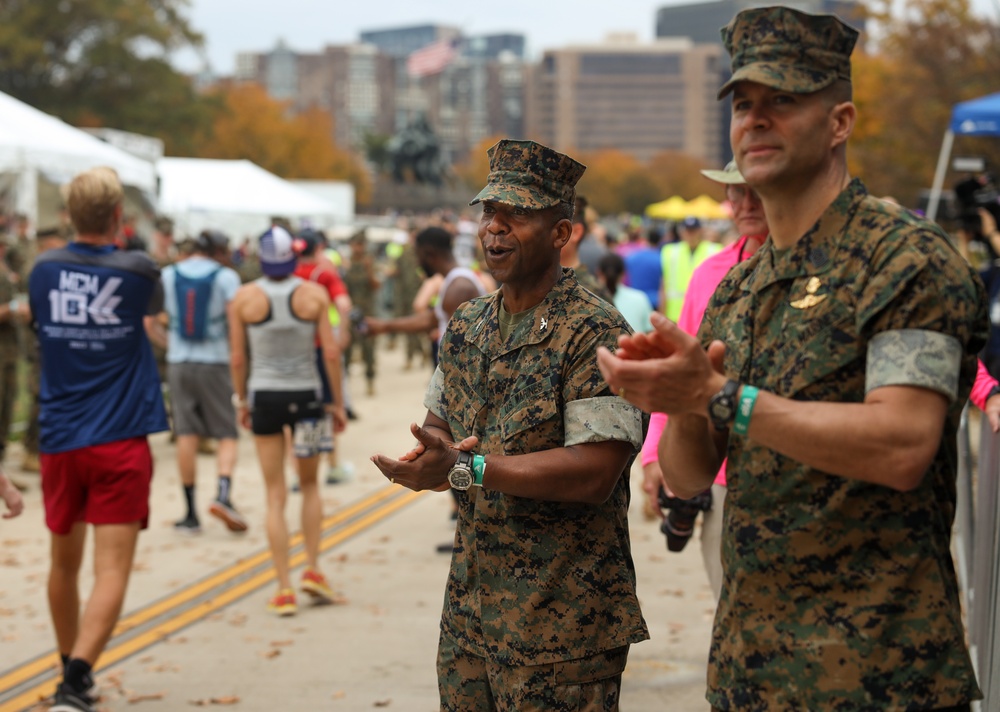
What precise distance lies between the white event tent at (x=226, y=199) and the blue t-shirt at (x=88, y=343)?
20898mm

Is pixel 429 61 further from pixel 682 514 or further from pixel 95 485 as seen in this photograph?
pixel 682 514

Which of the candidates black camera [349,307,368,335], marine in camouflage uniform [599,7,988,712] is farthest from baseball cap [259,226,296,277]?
marine in camouflage uniform [599,7,988,712]

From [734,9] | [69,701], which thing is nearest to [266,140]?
[734,9]

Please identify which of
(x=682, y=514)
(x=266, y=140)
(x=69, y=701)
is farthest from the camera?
(x=266, y=140)

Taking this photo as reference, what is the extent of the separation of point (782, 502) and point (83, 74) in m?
65.4

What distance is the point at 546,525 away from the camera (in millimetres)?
3414

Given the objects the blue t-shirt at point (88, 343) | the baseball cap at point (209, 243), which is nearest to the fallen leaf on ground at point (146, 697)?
the blue t-shirt at point (88, 343)

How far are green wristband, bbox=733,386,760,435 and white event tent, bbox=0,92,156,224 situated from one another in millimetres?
12720

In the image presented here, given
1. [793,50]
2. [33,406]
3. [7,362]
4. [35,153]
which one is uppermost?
[35,153]

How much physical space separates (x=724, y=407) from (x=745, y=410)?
0.04 m

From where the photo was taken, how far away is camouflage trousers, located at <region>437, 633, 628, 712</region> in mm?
3346

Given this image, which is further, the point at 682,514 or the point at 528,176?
the point at 682,514

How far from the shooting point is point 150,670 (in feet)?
21.9

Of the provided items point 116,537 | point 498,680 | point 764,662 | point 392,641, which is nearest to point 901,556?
point 764,662
